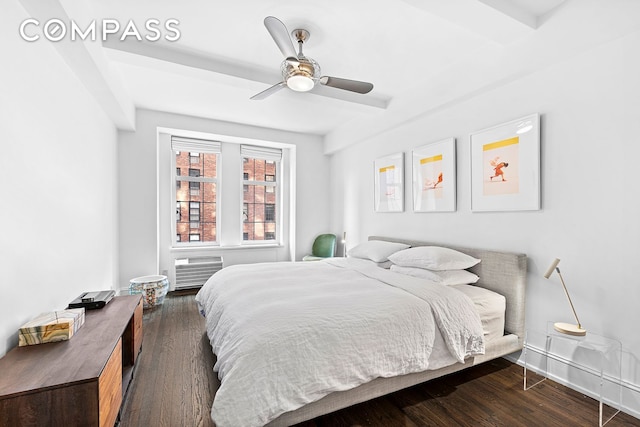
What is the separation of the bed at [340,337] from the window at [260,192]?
2.72 meters

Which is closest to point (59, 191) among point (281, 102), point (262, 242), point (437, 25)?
point (281, 102)

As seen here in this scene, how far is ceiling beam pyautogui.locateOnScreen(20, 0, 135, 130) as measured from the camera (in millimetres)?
1665

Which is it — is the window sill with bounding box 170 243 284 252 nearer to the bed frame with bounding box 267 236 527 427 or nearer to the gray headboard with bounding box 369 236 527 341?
the bed frame with bounding box 267 236 527 427

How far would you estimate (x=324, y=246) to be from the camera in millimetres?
5020

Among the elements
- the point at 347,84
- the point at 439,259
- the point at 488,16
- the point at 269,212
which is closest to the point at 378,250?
the point at 439,259

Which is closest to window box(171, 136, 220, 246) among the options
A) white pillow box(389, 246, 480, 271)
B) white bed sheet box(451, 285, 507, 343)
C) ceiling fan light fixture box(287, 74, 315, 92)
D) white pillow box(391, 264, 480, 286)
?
ceiling fan light fixture box(287, 74, 315, 92)

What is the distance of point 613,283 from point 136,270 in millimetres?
4974

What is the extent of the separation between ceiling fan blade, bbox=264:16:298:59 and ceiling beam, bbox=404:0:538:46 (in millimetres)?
804

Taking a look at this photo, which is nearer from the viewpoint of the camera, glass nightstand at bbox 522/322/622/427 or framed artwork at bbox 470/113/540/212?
glass nightstand at bbox 522/322/622/427

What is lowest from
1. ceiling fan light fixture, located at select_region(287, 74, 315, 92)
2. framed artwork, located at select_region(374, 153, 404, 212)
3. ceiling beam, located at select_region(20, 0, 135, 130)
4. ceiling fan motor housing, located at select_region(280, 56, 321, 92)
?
framed artwork, located at select_region(374, 153, 404, 212)

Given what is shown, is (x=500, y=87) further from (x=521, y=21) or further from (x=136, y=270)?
(x=136, y=270)

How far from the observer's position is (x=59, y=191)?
81.7 inches

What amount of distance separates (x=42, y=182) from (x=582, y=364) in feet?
12.6

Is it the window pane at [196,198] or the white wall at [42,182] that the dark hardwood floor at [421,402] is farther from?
the window pane at [196,198]
